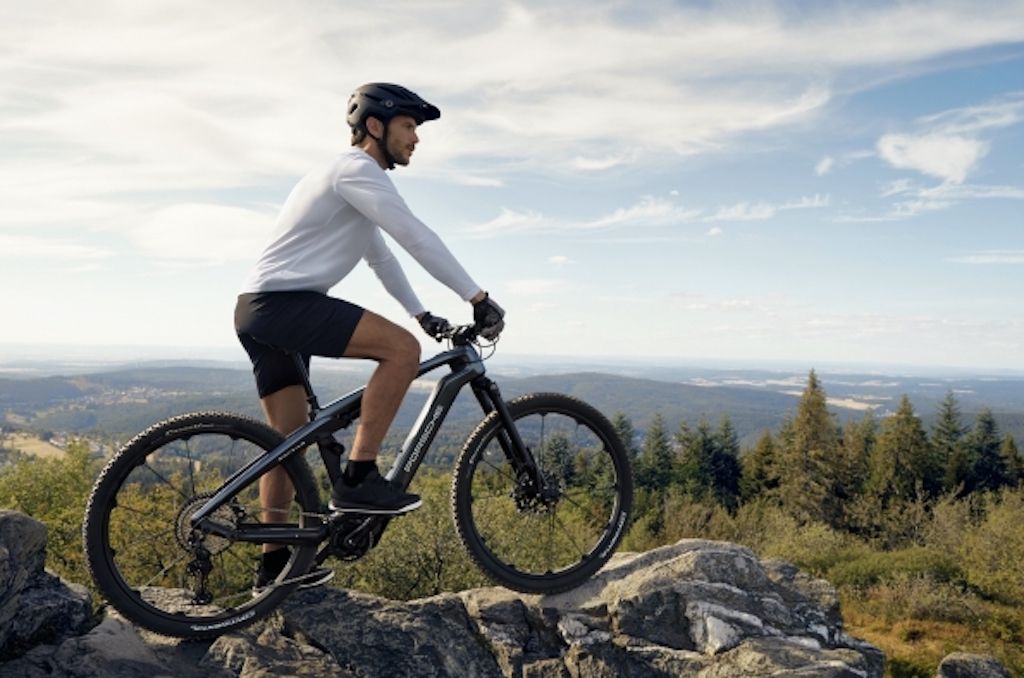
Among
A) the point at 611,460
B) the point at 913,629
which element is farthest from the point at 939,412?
the point at 611,460

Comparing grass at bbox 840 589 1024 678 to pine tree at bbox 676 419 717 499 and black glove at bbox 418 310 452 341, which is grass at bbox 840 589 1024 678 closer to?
black glove at bbox 418 310 452 341

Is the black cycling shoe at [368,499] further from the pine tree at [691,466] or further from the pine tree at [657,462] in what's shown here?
the pine tree at [657,462]

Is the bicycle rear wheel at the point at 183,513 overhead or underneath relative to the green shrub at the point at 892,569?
overhead

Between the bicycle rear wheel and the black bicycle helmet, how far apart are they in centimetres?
221

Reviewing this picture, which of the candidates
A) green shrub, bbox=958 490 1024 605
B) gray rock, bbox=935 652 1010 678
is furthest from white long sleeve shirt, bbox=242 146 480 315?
green shrub, bbox=958 490 1024 605

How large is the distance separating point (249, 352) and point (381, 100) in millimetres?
1986

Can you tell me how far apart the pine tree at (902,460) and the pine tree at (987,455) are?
5.81 meters

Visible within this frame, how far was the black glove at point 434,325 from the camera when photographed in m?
5.55

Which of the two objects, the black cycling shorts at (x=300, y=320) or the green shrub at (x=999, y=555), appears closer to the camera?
the black cycling shorts at (x=300, y=320)

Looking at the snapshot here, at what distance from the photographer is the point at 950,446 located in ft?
259

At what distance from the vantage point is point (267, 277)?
16.0ft

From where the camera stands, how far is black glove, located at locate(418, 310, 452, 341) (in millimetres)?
5547

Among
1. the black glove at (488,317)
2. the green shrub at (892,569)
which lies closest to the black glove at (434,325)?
the black glove at (488,317)

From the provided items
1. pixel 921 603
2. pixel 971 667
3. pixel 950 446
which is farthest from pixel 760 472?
pixel 971 667
